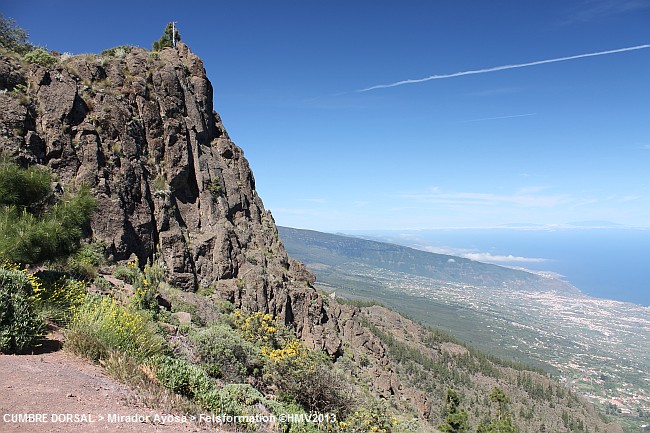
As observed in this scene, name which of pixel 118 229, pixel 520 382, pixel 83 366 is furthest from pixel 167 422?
pixel 520 382

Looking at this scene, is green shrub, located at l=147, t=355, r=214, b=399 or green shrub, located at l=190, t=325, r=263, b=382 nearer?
green shrub, located at l=147, t=355, r=214, b=399

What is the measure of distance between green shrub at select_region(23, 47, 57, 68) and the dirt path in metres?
16.7

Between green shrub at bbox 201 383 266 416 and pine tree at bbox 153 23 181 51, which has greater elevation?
pine tree at bbox 153 23 181 51

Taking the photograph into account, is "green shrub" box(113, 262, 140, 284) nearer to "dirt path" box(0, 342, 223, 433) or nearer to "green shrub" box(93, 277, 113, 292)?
"green shrub" box(93, 277, 113, 292)

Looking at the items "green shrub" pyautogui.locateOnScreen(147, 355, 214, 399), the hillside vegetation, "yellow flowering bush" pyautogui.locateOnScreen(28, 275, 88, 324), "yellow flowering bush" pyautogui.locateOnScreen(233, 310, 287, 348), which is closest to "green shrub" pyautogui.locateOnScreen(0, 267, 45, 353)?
the hillside vegetation

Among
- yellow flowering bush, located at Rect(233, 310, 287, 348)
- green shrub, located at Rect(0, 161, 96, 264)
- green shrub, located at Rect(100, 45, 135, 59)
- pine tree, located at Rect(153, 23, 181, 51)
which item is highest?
pine tree, located at Rect(153, 23, 181, 51)

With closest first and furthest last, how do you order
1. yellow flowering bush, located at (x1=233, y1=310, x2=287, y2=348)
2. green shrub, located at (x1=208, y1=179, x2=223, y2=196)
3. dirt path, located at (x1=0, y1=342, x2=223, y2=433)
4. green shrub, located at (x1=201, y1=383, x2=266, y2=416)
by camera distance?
dirt path, located at (x1=0, y1=342, x2=223, y2=433) < green shrub, located at (x1=201, y1=383, x2=266, y2=416) < yellow flowering bush, located at (x1=233, y1=310, x2=287, y2=348) < green shrub, located at (x1=208, y1=179, x2=223, y2=196)

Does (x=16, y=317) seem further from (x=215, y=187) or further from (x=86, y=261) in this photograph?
(x=215, y=187)

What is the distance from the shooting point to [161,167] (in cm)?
2034

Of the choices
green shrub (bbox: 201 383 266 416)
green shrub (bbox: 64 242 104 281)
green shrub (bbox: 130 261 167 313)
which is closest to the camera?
green shrub (bbox: 201 383 266 416)

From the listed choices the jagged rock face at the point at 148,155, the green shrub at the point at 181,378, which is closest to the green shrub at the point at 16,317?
the green shrub at the point at 181,378

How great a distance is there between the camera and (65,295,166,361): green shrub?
7.44 metres

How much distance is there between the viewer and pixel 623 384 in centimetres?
17662

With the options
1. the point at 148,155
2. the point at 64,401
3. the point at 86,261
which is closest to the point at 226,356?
the point at 64,401
